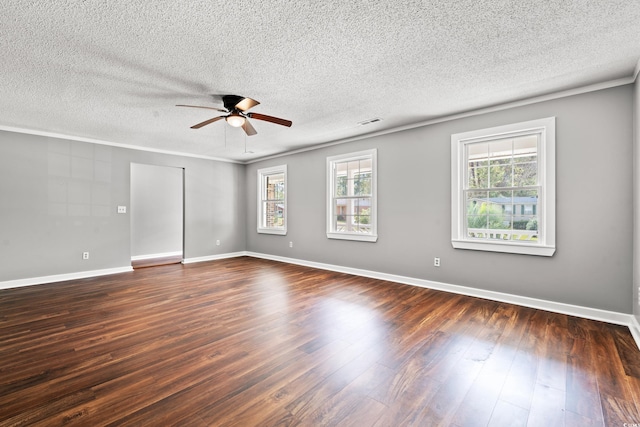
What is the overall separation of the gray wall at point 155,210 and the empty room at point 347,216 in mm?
1561

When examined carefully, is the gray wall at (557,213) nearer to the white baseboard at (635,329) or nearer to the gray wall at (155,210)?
the white baseboard at (635,329)

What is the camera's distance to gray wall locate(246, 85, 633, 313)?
290 centimetres

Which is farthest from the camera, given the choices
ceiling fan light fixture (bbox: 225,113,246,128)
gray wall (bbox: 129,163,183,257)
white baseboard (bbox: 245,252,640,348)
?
gray wall (bbox: 129,163,183,257)

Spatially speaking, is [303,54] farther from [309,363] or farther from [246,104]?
[309,363]

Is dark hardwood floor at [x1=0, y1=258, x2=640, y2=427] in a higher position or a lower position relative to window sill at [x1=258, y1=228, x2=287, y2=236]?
lower

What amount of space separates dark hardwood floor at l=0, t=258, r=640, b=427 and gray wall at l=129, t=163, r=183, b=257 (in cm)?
349

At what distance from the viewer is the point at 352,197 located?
207 inches

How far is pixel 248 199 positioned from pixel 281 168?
1534mm

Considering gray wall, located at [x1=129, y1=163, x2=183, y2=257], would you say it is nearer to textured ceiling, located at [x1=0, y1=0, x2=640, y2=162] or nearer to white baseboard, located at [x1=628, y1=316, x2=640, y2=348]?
textured ceiling, located at [x1=0, y1=0, x2=640, y2=162]

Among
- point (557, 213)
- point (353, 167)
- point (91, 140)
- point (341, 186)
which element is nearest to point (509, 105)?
point (557, 213)

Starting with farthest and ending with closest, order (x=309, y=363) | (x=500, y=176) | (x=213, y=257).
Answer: (x=213, y=257) → (x=500, y=176) → (x=309, y=363)

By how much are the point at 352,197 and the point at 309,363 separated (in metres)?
3.53

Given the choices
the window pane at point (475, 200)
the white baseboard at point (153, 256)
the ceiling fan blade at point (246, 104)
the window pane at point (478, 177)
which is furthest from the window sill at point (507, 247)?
the white baseboard at point (153, 256)

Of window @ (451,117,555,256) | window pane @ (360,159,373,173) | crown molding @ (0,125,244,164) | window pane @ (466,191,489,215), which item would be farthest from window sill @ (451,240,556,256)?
crown molding @ (0,125,244,164)
